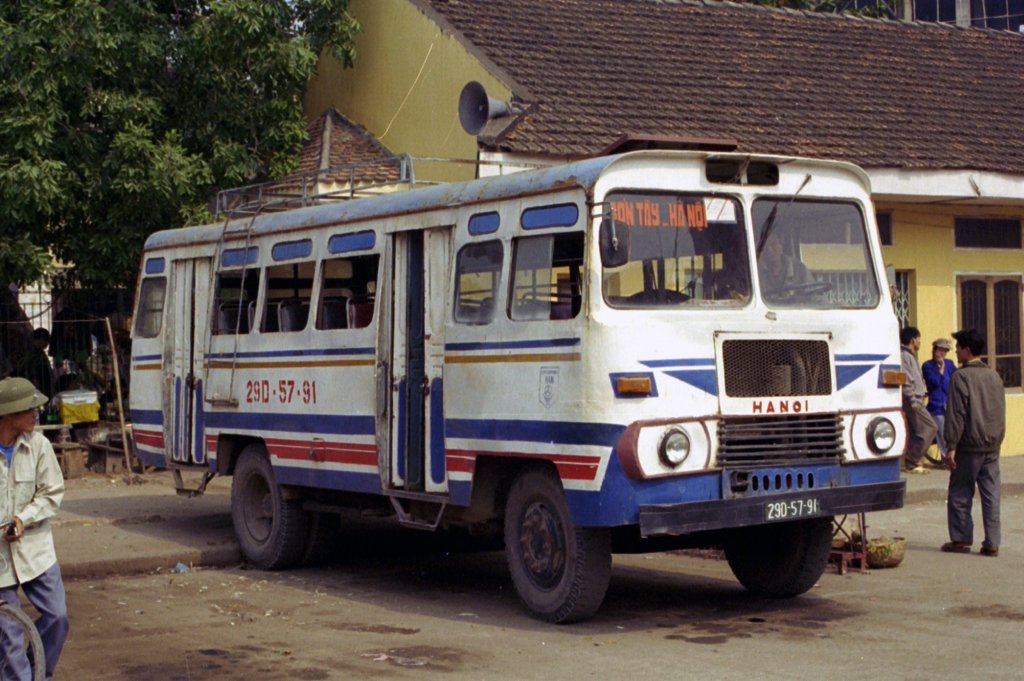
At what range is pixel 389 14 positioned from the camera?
2022 cm

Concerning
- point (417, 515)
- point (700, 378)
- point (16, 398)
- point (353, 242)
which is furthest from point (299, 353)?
point (16, 398)

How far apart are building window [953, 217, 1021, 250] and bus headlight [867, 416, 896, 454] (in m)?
11.4

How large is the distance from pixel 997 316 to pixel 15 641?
655 inches

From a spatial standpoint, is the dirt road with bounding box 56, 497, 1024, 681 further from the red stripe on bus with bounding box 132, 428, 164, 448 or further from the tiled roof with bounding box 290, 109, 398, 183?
the tiled roof with bounding box 290, 109, 398, 183

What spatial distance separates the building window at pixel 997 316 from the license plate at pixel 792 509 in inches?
474

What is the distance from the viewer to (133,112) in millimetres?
18453

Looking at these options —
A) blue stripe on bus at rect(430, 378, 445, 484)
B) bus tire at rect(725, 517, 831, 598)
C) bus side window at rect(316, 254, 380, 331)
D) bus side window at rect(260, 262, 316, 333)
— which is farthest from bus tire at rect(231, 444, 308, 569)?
bus tire at rect(725, 517, 831, 598)

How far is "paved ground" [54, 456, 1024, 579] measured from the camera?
12.1m

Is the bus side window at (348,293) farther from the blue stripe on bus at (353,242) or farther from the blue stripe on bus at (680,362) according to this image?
the blue stripe on bus at (680,362)

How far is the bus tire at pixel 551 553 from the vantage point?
9.15 m

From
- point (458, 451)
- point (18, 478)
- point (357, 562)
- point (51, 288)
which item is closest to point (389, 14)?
point (51, 288)

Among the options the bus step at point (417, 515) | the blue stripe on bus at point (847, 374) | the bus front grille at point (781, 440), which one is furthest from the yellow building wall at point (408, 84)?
the bus front grille at point (781, 440)

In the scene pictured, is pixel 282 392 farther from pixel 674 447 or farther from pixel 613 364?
pixel 674 447

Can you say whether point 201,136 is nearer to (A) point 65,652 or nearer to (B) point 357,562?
(B) point 357,562
